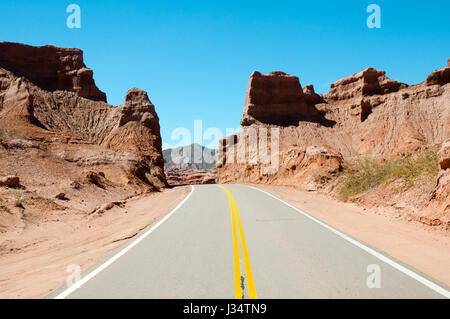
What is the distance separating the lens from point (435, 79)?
2462 inches

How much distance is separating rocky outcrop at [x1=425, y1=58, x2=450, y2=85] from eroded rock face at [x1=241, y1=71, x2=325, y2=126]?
22.1 m

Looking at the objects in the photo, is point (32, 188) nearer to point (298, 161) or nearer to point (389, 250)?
point (389, 250)

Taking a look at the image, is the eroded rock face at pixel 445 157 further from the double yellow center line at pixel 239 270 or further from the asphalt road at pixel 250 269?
the double yellow center line at pixel 239 270

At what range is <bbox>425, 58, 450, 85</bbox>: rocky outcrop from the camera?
6144cm

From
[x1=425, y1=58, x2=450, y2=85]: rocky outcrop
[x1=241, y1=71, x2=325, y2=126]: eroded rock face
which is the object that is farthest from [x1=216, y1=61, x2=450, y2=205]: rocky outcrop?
[x1=425, y1=58, x2=450, y2=85]: rocky outcrop

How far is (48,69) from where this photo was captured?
5247 cm

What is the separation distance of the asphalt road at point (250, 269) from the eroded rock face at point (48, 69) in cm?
4893

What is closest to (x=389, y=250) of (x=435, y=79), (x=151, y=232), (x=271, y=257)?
(x=271, y=257)

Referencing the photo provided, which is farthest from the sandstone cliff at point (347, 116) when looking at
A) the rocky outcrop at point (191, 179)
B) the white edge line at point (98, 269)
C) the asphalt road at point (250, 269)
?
the white edge line at point (98, 269)

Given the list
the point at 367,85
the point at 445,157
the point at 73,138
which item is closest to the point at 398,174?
the point at 445,157

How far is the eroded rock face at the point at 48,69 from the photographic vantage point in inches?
1982

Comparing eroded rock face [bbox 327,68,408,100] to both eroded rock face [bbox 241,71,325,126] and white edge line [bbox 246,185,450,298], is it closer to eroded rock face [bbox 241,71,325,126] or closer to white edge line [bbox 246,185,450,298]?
eroded rock face [bbox 241,71,325,126]

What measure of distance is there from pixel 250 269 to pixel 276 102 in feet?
221
